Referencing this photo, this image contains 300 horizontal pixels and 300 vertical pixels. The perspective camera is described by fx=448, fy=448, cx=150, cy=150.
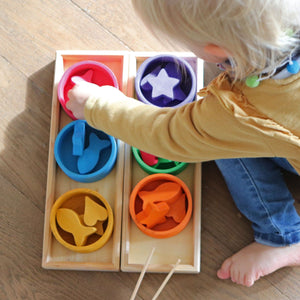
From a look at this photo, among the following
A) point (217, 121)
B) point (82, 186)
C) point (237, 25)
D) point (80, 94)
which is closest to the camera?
point (237, 25)

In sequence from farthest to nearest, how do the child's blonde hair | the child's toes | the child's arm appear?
the child's toes → the child's arm → the child's blonde hair

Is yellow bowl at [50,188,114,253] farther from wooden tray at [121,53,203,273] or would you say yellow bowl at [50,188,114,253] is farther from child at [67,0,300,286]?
child at [67,0,300,286]

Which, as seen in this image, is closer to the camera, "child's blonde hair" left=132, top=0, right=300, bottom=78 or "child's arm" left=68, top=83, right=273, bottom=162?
"child's blonde hair" left=132, top=0, right=300, bottom=78

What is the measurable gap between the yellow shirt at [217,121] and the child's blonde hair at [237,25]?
0.05 metres

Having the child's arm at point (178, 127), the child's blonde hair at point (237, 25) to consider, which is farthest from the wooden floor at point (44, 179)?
the child's blonde hair at point (237, 25)

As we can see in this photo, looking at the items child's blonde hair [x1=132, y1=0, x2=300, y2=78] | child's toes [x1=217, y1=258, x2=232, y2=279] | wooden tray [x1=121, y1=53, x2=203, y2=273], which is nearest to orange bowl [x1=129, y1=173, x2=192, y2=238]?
wooden tray [x1=121, y1=53, x2=203, y2=273]

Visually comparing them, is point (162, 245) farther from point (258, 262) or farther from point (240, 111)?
point (240, 111)

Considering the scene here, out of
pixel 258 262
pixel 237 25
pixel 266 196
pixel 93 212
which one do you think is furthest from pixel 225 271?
pixel 237 25

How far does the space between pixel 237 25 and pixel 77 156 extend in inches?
19.4

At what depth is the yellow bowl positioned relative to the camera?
0.85 metres

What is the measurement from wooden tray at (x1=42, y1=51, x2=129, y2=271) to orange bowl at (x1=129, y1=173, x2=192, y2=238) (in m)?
0.03

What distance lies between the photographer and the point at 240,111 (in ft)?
1.90

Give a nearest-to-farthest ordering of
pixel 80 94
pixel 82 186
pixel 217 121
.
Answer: pixel 217 121 < pixel 80 94 < pixel 82 186

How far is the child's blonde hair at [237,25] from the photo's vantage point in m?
0.48
